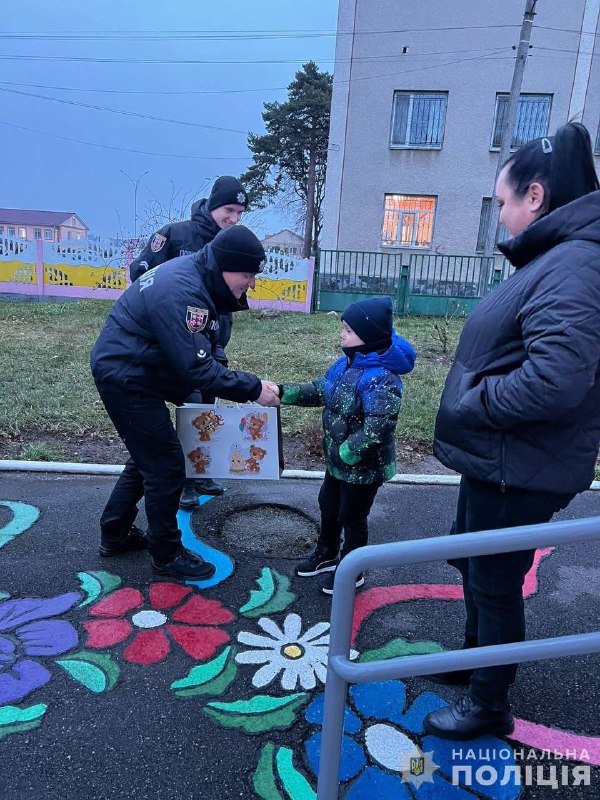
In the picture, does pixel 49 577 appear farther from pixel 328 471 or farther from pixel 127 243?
pixel 127 243

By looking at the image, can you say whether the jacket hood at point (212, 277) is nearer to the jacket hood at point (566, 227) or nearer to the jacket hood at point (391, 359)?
the jacket hood at point (391, 359)

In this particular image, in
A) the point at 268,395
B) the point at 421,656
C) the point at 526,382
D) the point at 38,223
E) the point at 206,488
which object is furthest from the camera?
the point at 38,223

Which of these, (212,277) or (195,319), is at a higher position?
(212,277)

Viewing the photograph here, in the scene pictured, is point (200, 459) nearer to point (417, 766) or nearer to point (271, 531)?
point (271, 531)

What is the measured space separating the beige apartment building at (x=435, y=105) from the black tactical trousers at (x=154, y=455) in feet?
53.1

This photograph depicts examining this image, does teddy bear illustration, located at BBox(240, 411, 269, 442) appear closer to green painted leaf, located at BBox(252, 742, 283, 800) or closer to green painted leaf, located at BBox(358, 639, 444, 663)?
green painted leaf, located at BBox(358, 639, 444, 663)

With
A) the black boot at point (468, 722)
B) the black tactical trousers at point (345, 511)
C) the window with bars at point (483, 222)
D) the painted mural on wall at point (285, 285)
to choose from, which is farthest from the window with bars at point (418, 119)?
the black boot at point (468, 722)

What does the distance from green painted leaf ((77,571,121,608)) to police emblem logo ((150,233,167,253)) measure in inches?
78.7

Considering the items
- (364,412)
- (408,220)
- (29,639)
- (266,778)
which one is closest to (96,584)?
(29,639)

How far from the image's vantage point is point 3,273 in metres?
13.8

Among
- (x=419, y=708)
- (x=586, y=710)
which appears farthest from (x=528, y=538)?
(x=586, y=710)

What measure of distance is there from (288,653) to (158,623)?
592 millimetres

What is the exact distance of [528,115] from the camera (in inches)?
671

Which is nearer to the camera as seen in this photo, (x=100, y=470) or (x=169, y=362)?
(x=169, y=362)
